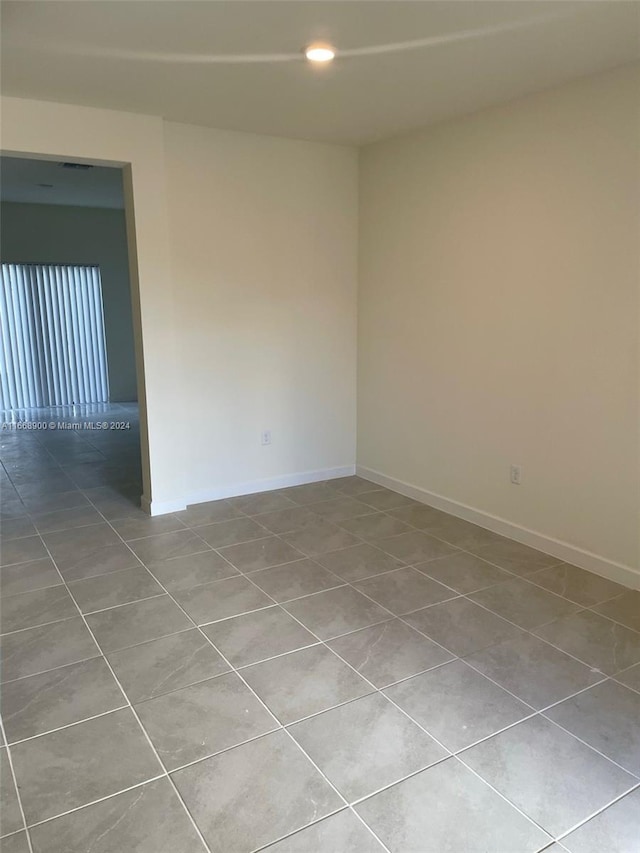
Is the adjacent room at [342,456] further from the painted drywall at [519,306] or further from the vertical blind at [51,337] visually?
the vertical blind at [51,337]

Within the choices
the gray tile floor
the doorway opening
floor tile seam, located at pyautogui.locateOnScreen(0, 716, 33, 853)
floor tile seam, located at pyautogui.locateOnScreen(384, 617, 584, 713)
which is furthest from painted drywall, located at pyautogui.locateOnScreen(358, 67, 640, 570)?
the doorway opening

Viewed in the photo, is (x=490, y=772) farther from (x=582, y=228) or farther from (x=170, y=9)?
(x=170, y=9)

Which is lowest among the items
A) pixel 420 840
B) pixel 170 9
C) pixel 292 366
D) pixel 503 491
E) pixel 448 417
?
pixel 420 840

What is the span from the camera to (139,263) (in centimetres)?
375

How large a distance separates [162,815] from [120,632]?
1.04 meters

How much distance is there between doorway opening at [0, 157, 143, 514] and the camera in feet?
21.3

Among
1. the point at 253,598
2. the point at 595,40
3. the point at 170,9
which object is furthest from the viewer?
the point at 253,598

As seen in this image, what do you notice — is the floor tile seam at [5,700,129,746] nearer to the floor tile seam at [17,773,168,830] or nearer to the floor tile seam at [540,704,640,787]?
the floor tile seam at [17,773,168,830]

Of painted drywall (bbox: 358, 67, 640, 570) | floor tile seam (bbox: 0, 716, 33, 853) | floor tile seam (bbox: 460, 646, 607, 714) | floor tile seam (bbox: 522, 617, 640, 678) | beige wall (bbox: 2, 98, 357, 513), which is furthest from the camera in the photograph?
beige wall (bbox: 2, 98, 357, 513)

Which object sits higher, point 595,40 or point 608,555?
point 595,40

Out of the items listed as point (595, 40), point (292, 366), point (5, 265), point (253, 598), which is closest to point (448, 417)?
point (292, 366)

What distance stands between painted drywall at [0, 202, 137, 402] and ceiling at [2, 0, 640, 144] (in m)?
4.87

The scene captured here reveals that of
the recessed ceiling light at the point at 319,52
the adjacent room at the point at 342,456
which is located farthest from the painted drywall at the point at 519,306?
the recessed ceiling light at the point at 319,52

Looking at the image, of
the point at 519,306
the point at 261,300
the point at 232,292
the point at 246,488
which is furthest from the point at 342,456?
the point at 519,306
